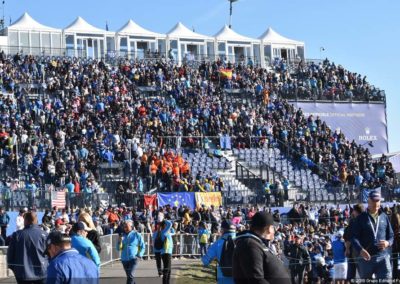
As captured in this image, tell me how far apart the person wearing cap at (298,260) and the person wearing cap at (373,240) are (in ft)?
16.9

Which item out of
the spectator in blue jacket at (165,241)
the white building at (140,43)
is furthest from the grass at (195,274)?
the white building at (140,43)

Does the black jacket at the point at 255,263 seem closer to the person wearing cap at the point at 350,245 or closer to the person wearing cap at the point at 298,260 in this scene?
the person wearing cap at the point at 350,245

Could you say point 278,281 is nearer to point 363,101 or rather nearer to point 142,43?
point 363,101

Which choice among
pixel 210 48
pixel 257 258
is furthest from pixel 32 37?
pixel 257 258

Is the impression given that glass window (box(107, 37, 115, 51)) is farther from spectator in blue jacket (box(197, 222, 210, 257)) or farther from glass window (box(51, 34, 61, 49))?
spectator in blue jacket (box(197, 222, 210, 257))

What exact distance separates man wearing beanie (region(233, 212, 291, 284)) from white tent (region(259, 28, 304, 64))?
194 ft

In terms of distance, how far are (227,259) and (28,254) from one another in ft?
10.0

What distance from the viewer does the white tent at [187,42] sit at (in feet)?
212

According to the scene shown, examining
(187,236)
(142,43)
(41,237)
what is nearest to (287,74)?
(142,43)

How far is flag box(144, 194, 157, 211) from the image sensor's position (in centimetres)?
3756

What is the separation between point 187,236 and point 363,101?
1231 inches

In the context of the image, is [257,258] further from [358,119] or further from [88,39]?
[88,39]

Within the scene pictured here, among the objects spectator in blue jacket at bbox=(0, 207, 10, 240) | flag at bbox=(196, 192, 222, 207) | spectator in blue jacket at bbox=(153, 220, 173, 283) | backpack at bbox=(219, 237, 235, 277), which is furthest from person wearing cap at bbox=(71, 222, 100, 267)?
flag at bbox=(196, 192, 222, 207)

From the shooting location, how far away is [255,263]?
8.38 meters
